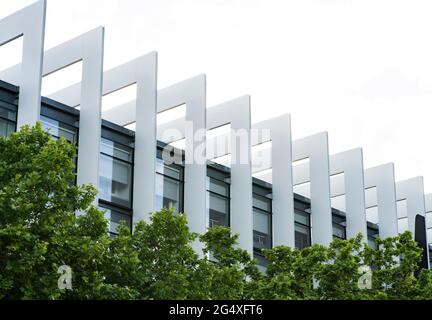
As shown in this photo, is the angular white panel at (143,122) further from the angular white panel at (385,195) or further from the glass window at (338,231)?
the angular white panel at (385,195)

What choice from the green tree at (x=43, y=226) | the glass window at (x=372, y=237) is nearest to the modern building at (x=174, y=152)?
the glass window at (x=372, y=237)

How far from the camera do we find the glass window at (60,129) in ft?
97.6

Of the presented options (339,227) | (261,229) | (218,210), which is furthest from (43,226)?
(339,227)

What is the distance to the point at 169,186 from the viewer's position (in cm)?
3400

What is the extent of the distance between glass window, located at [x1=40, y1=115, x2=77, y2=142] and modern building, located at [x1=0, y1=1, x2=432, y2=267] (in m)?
0.04

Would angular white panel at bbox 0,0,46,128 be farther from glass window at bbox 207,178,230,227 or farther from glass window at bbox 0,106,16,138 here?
glass window at bbox 207,178,230,227

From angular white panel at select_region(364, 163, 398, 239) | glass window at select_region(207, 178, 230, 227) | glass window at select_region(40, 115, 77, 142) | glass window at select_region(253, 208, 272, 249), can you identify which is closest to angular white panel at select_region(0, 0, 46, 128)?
glass window at select_region(40, 115, 77, 142)

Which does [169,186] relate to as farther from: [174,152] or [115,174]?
[115,174]

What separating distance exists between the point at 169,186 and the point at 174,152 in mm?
1447

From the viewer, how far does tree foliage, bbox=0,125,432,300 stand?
18.0m

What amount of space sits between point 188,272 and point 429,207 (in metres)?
35.3

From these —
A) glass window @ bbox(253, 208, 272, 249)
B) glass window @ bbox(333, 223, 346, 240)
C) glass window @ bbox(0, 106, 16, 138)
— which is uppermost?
glass window @ bbox(0, 106, 16, 138)
